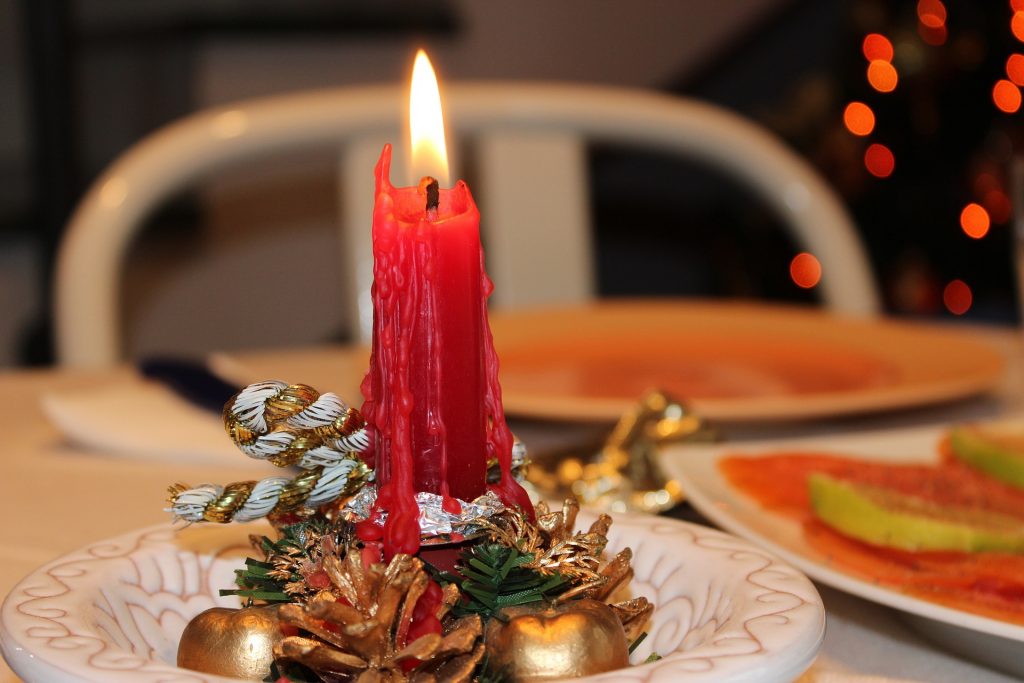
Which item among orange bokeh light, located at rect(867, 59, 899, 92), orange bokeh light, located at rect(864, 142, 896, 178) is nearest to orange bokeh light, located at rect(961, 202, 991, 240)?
orange bokeh light, located at rect(864, 142, 896, 178)

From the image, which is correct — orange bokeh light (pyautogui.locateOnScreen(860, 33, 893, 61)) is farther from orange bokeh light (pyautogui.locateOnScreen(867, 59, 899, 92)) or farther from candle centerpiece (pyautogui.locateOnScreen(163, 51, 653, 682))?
candle centerpiece (pyautogui.locateOnScreen(163, 51, 653, 682))

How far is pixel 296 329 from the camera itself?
3.08 metres

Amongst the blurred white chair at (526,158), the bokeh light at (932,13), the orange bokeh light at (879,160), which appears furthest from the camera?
A: the orange bokeh light at (879,160)

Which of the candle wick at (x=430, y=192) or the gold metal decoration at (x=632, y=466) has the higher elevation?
the candle wick at (x=430, y=192)

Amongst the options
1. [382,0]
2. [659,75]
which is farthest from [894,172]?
[382,0]

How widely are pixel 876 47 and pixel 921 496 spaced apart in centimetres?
266

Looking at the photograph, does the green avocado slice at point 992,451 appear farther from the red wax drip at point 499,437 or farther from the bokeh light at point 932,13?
the bokeh light at point 932,13

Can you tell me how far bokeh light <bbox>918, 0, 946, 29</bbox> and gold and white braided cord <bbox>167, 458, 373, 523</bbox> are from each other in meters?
2.79

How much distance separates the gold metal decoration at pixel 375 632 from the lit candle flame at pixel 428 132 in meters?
0.10

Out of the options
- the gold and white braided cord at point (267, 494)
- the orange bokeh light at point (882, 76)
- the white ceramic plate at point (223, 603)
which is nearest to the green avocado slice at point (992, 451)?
the white ceramic plate at point (223, 603)

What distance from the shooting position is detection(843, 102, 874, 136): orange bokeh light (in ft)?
9.74

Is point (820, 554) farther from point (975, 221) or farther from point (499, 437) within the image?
point (975, 221)

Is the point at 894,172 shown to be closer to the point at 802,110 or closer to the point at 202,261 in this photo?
the point at 802,110

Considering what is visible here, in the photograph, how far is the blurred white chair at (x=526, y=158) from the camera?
4.45ft
